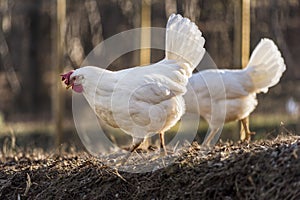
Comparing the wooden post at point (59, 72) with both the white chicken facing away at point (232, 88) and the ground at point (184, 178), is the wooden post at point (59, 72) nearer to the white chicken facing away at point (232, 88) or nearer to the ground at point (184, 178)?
the white chicken facing away at point (232, 88)

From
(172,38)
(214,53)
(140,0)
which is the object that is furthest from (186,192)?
(214,53)

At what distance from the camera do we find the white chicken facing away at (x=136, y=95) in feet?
19.6

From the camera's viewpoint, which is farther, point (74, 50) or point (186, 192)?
point (74, 50)

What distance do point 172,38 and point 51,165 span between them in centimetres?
188

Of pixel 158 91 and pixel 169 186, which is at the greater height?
pixel 158 91

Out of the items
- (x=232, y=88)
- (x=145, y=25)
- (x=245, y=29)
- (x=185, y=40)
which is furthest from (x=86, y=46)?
(x=185, y=40)

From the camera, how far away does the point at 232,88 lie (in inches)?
320

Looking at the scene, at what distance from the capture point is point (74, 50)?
1702cm

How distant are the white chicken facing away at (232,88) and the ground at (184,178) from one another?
207 cm

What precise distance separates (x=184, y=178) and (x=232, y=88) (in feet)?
10.6

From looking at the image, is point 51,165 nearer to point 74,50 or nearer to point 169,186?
point 169,186

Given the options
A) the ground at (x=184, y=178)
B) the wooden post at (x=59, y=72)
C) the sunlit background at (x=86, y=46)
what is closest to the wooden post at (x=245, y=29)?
the sunlit background at (x=86, y=46)

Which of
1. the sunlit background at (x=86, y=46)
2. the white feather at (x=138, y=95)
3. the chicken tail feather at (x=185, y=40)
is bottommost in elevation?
the sunlit background at (x=86, y=46)

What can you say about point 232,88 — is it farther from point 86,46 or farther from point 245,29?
point 86,46
